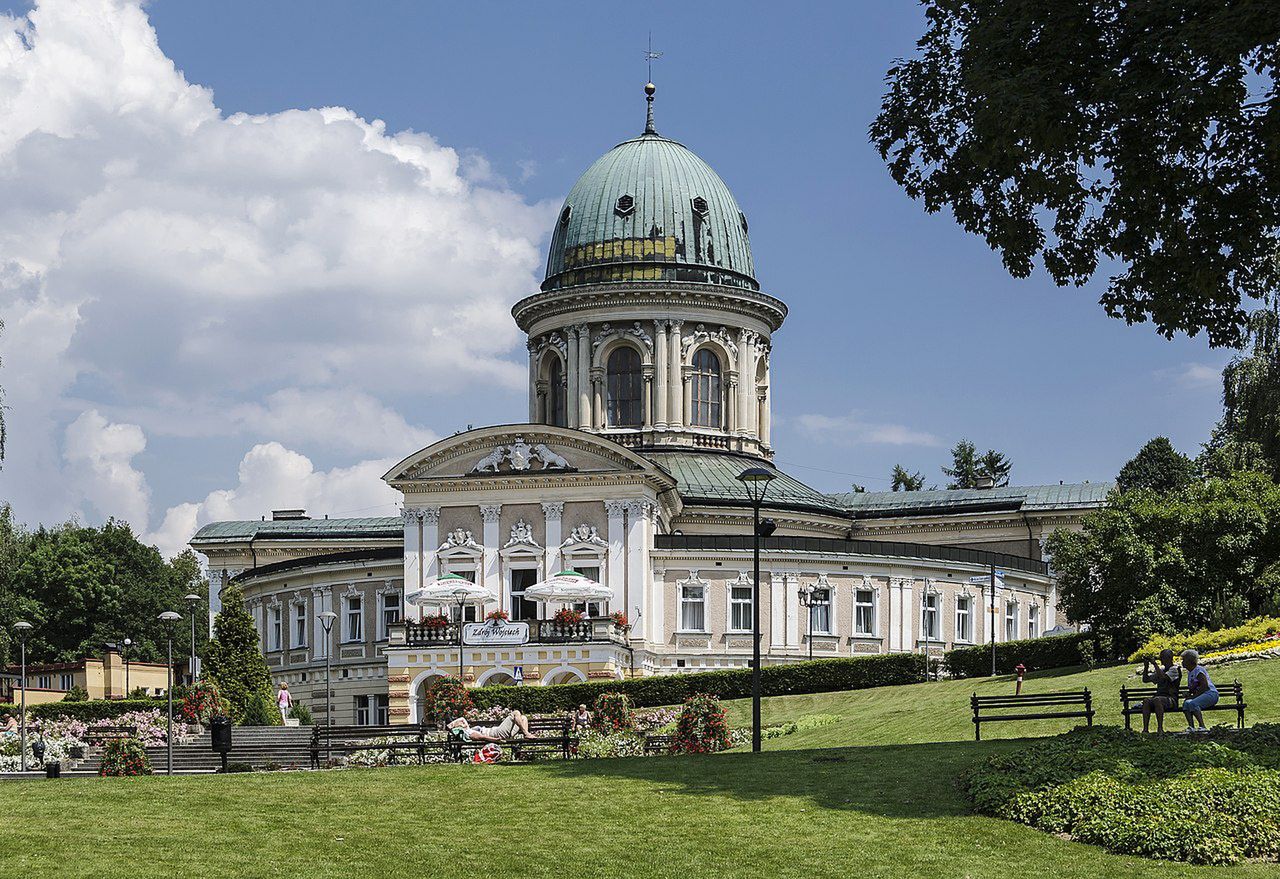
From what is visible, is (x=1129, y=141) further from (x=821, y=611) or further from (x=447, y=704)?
(x=821, y=611)

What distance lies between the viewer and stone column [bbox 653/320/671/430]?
8031 centimetres

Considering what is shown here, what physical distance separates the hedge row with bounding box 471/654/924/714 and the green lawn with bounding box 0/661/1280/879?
92.3 ft

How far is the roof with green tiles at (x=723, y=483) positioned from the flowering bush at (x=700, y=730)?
37.5 meters

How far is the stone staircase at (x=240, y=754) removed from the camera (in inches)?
1711

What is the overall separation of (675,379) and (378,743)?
123 feet

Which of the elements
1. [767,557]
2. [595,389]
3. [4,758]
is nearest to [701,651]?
[767,557]

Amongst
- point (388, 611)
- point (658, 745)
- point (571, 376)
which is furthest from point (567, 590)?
point (658, 745)

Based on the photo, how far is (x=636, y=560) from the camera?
226ft

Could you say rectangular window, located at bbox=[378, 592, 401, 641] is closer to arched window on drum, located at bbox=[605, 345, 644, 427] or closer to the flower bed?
arched window on drum, located at bbox=[605, 345, 644, 427]

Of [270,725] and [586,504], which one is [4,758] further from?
[586,504]

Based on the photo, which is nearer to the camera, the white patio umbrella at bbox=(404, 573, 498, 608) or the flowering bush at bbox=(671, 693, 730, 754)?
the flowering bush at bbox=(671, 693, 730, 754)

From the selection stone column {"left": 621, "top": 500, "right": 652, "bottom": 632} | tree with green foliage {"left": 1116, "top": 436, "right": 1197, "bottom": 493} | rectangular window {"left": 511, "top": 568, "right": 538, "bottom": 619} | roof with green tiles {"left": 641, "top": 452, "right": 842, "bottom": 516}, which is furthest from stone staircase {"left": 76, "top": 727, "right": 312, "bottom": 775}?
tree with green foliage {"left": 1116, "top": 436, "right": 1197, "bottom": 493}

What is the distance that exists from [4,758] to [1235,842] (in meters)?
38.9

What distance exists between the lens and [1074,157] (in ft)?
95.7
